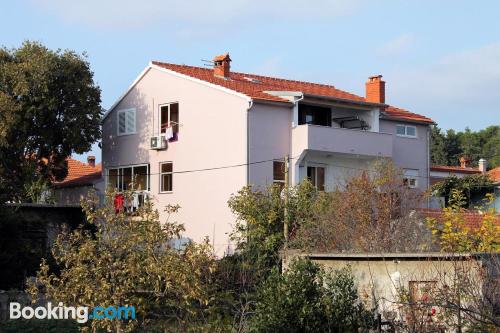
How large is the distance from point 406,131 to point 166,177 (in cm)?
1126

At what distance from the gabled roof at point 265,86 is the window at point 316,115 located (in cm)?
65

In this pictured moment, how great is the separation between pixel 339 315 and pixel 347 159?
64.9 ft

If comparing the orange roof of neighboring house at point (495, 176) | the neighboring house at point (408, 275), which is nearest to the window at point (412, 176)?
the orange roof of neighboring house at point (495, 176)

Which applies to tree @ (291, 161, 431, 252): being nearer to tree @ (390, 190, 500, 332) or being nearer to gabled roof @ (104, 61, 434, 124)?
tree @ (390, 190, 500, 332)

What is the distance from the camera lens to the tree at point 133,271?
13.5 m

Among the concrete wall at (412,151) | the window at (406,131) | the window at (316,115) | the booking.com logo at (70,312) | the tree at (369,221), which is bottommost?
the booking.com logo at (70,312)

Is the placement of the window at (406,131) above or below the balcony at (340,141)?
above

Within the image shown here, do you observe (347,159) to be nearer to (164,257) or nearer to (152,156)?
(152,156)

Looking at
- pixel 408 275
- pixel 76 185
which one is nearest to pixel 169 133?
pixel 76 185

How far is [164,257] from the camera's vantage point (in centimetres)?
1370

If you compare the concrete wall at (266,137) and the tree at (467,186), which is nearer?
the concrete wall at (266,137)

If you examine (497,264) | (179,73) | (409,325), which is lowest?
(409,325)

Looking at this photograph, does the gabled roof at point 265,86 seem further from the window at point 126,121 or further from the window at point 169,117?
the window at point 169,117

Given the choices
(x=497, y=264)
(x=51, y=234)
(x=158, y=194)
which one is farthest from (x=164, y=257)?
(x=158, y=194)
